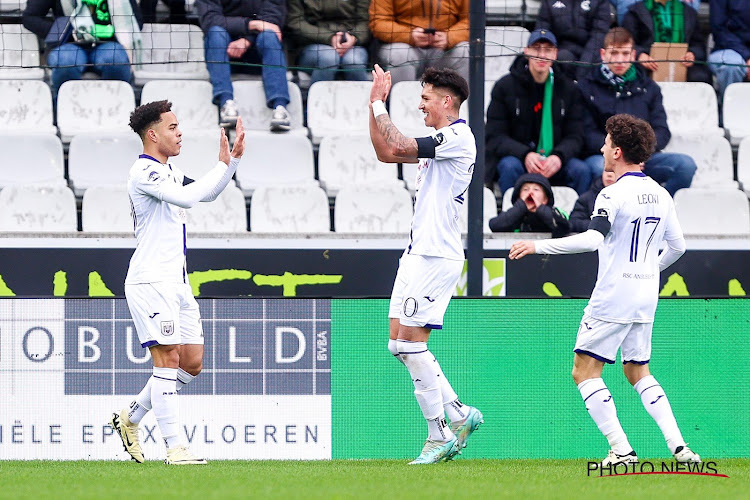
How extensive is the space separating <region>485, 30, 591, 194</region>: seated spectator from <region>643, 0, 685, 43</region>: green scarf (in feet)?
4.94

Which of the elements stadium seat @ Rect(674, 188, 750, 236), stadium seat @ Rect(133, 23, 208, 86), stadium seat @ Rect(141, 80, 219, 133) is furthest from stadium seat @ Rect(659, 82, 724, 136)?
stadium seat @ Rect(133, 23, 208, 86)

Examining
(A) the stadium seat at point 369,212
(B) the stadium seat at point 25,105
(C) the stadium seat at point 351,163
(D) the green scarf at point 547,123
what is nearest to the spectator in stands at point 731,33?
(D) the green scarf at point 547,123

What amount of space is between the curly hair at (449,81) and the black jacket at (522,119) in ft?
11.2

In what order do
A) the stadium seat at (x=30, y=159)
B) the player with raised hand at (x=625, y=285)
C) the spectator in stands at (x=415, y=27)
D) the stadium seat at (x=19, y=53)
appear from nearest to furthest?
the player with raised hand at (x=625, y=285) < the stadium seat at (x=30, y=159) < the spectator in stands at (x=415, y=27) < the stadium seat at (x=19, y=53)

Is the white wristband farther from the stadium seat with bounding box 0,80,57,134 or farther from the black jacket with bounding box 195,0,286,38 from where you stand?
the stadium seat with bounding box 0,80,57,134

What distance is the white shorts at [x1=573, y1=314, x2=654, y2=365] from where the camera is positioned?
21.3 ft

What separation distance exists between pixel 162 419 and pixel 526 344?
243 centimetres

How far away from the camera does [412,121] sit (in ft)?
35.9

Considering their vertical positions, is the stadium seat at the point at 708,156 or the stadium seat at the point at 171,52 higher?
the stadium seat at the point at 171,52

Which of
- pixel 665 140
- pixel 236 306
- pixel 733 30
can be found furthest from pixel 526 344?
pixel 733 30

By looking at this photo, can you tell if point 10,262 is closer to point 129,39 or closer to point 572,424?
point 129,39

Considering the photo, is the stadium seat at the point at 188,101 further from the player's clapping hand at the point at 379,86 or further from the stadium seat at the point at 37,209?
the player's clapping hand at the point at 379,86

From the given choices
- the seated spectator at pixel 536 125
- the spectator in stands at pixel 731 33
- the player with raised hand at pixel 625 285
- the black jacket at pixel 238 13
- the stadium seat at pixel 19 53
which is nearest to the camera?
the player with raised hand at pixel 625 285

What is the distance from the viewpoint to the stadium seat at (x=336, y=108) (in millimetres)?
10875
